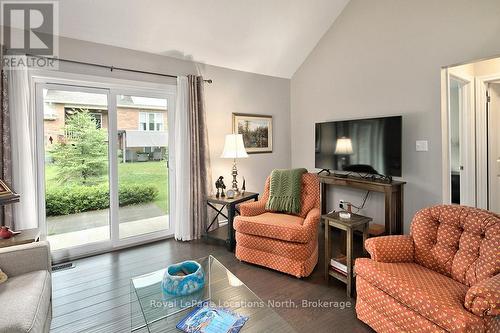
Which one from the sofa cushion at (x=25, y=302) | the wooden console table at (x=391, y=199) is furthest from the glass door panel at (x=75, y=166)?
the wooden console table at (x=391, y=199)

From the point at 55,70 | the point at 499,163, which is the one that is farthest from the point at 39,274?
the point at 499,163

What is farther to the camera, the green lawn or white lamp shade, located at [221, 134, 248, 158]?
white lamp shade, located at [221, 134, 248, 158]

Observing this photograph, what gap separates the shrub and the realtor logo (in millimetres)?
1431

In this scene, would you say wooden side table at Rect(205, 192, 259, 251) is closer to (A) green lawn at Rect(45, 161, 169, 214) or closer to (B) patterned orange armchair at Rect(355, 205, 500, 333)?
(A) green lawn at Rect(45, 161, 169, 214)

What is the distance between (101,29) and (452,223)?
11.8 feet

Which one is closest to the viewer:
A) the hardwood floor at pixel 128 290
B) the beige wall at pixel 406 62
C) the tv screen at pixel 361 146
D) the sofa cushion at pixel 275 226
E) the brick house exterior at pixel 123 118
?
the hardwood floor at pixel 128 290

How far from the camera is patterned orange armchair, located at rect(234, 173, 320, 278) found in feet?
8.39

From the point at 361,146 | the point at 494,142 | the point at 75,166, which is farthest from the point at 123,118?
the point at 494,142

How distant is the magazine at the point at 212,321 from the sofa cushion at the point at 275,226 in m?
1.12

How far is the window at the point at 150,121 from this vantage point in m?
3.51

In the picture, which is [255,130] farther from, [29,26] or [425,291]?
[425,291]

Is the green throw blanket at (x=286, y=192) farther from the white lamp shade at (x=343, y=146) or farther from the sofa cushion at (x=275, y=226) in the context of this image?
the white lamp shade at (x=343, y=146)

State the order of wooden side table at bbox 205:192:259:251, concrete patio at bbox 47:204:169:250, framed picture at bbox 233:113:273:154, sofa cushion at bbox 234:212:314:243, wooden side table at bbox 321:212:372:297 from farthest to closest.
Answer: framed picture at bbox 233:113:273:154 → wooden side table at bbox 205:192:259:251 → concrete patio at bbox 47:204:169:250 → sofa cushion at bbox 234:212:314:243 → wooden side table at bbox 321:212:372:297

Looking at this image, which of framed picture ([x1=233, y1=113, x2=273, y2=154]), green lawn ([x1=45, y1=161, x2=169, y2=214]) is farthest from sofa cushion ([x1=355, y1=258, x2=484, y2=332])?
framed picture ([x1=233, y1=113, x2=273, y2=154])
